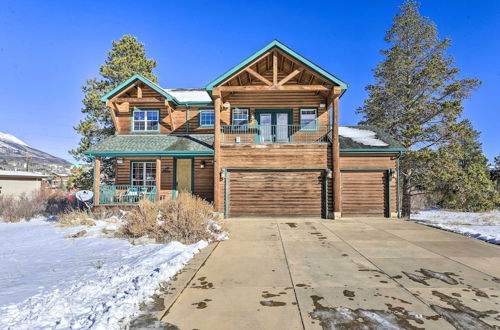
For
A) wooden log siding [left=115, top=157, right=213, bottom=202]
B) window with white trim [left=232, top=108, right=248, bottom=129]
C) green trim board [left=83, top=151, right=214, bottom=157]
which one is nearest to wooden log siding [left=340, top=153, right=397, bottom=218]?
window with white trim [left=232, top=108, right=248, bottom=129]

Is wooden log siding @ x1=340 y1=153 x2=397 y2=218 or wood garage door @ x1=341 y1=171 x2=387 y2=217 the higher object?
wooden log siding @ x1=340 y1=153 x2=397 y2=218

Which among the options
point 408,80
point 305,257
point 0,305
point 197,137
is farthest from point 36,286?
point 408,80

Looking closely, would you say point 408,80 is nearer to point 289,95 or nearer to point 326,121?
point 326,121

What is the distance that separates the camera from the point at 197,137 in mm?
15750

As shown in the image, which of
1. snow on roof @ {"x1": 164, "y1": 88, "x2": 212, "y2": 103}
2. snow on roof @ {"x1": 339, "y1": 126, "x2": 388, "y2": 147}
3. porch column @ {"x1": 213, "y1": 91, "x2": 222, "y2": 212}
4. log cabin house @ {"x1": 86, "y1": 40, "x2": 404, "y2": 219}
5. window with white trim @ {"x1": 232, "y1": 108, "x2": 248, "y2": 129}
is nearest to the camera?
porch column @ {"x1": 213, "y1": 91, "x2": 222, "y2": 212}

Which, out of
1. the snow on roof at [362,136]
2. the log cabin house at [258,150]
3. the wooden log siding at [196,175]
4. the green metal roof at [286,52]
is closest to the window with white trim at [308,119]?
the log cabin house at [258,150]

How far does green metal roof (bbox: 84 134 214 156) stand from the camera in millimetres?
13938

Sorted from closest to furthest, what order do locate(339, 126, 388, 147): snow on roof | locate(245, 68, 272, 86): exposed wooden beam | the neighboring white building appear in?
locate(245, 68, 272, 86): exposed wooden beam, locate(339, 126, 388, 147): snow on roof, the neighboring white building

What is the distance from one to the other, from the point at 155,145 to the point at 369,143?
12.0 m

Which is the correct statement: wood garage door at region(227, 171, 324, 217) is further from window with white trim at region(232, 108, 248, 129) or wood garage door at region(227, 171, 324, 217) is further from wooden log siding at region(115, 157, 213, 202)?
window with white trim at region(232, 108, 248, 129)

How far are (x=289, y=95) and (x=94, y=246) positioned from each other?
12.1 meters

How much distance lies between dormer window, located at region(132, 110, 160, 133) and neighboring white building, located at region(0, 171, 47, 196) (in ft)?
57.3

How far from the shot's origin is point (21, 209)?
15.4 metres

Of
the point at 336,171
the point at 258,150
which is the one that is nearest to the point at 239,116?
the point at 258,150
